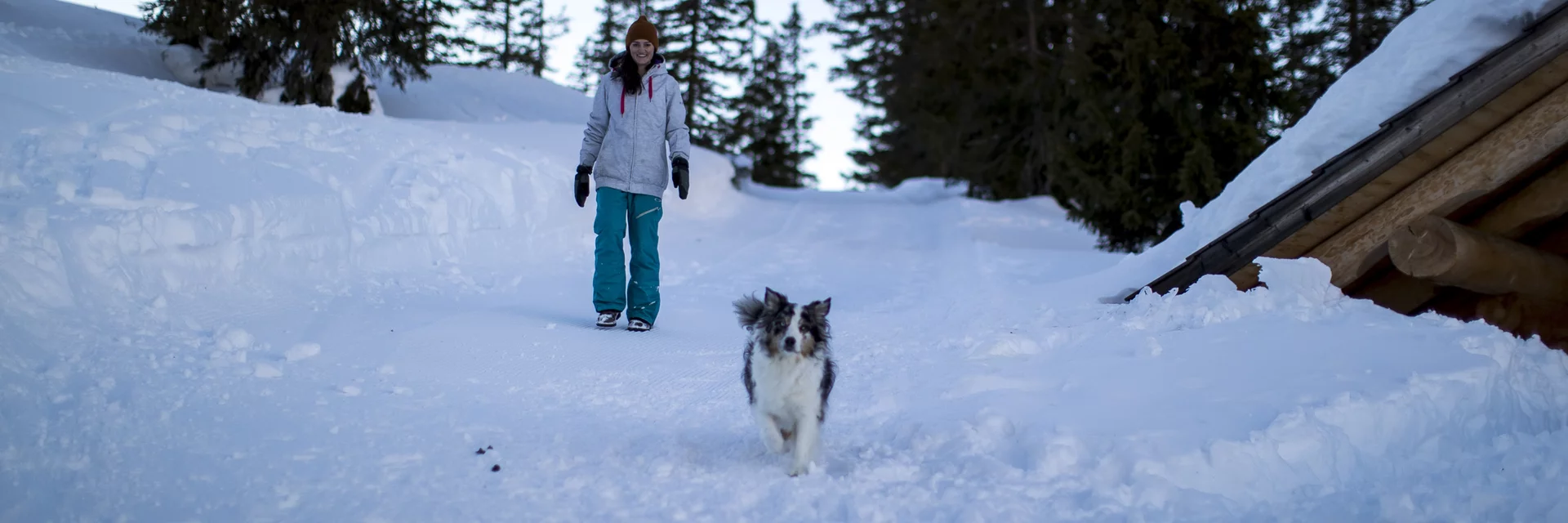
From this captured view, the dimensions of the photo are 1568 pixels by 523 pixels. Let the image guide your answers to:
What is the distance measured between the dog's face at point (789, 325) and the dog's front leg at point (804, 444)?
31 centimetres

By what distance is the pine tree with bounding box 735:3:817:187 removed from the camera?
35500 millimetres

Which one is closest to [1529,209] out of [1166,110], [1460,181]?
[1460,181]

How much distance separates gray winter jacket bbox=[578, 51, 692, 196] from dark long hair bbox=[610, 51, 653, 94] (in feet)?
0.10

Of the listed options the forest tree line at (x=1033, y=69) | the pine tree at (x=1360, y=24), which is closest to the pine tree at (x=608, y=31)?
the forest tree line at (x=1033, y=69)

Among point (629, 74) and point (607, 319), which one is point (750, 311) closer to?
point (607, 319)

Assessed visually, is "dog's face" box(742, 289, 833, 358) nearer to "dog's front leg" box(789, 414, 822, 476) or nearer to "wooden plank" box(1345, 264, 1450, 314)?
"dog's front leg" box(789, 414, 822, 476)

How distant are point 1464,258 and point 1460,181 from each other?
65 cm

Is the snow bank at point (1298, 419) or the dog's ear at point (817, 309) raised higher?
the dog's ear at point (817, 309)

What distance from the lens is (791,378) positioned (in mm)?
4336

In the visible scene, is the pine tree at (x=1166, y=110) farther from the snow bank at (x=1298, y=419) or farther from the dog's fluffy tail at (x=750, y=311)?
the dog's fluffy tail at (x=750, y=311)

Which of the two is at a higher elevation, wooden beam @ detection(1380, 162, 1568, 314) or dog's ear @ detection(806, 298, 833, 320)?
wooden beam @ detection(1380, 162, 1568, 314)

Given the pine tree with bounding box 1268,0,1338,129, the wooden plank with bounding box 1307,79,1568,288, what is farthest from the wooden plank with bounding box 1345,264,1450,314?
the pine tree with bounding box 1268,0,1338,129

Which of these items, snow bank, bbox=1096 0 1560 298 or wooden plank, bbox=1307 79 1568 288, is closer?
wooden plank, bbox=1307 79 1568 288

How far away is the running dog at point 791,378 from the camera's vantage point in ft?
14.1
